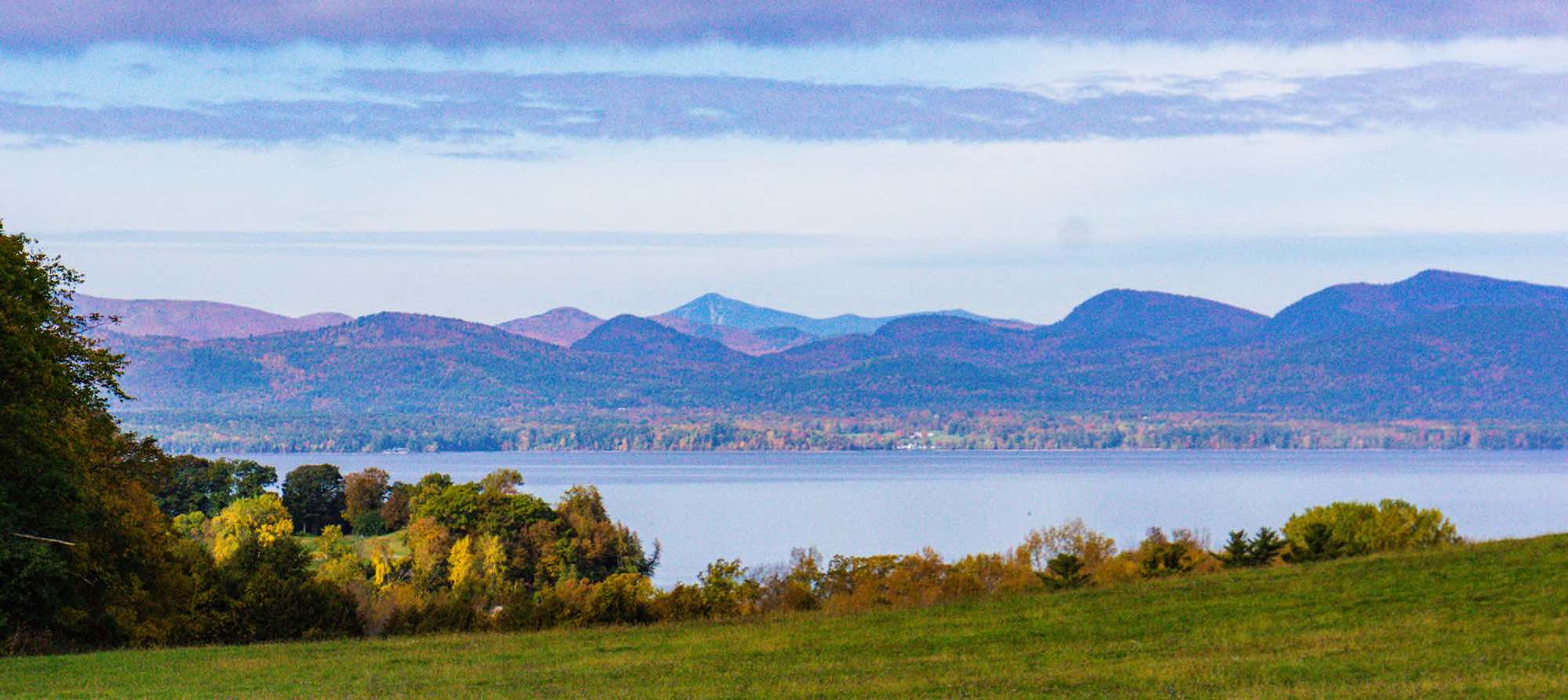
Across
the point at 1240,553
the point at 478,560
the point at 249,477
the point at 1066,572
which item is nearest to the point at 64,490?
the point at 1066,572

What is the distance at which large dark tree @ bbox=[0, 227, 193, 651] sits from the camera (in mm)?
24703

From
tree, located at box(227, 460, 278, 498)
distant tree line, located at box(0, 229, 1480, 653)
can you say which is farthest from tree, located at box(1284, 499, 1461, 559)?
tree, located at box(227, 460, 278, 498)

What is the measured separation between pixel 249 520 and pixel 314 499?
630 inches

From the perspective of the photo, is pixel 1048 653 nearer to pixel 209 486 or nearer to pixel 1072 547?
pixel 1072 547

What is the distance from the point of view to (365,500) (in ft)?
280

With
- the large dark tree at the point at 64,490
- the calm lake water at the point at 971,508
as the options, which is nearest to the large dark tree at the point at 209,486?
the calm lake water at the point at 971,508

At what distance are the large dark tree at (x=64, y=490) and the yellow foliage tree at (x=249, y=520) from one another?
3555 cm

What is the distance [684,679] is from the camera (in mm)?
18984

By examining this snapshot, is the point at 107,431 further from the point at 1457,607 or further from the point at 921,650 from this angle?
the point at 1457,607

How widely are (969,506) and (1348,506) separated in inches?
4083

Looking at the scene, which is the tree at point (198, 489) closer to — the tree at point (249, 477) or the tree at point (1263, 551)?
the tree at point (249, 477)

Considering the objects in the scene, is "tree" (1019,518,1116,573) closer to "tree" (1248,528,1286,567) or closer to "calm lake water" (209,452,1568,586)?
"tree" (1248,528,1286,567)

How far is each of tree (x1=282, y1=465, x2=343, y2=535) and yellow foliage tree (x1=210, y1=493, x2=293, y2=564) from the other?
349 inches

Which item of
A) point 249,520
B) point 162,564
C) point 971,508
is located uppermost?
point 162,564
